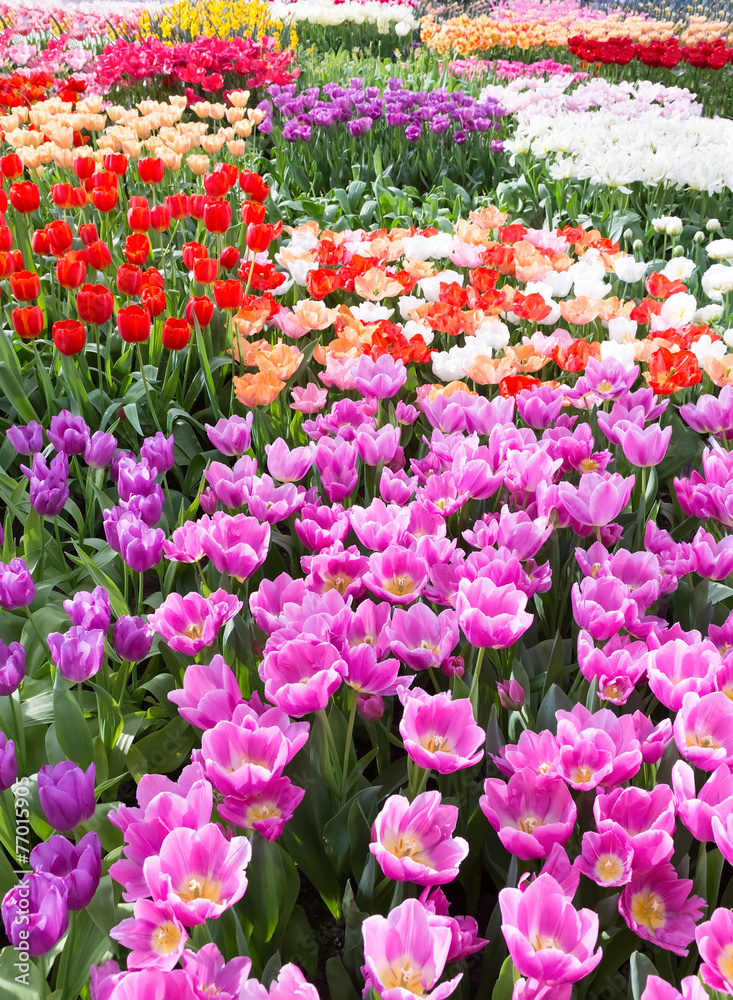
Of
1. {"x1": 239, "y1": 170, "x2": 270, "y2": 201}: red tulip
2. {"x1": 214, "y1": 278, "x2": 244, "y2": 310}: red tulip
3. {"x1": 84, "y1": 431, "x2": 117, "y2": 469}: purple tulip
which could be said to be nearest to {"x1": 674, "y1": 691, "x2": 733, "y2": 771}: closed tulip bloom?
{"x1": 84, "y1": 431, "x2": 117, "y2": 469}: purple tulip

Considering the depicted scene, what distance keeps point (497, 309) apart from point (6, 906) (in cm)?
212

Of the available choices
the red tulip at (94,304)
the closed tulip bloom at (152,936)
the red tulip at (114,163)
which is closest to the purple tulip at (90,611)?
the closed tulip bloom at (152,936)

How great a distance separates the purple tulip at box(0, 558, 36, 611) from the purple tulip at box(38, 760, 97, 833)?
Answer: 38 centimetres

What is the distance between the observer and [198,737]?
139 centimetres

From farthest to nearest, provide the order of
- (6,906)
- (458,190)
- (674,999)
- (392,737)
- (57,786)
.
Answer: (458,190) < (392,737) < (57,786) < (6,906) < (674,999)

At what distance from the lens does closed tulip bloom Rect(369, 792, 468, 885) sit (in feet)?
2.87

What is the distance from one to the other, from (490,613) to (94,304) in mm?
1527

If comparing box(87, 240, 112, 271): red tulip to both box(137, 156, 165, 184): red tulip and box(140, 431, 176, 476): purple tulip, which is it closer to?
box(137, 156, 165, 184): red tulip

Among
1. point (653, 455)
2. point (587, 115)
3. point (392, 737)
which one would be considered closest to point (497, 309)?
point (653, 455)

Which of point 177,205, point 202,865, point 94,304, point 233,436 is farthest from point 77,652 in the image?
point 177,205

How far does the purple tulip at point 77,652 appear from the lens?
1156mm

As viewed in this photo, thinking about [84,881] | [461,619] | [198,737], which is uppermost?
[461,619]

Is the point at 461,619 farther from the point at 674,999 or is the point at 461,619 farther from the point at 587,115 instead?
the point at 587,115

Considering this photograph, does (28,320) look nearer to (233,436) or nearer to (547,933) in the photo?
(233,436)
